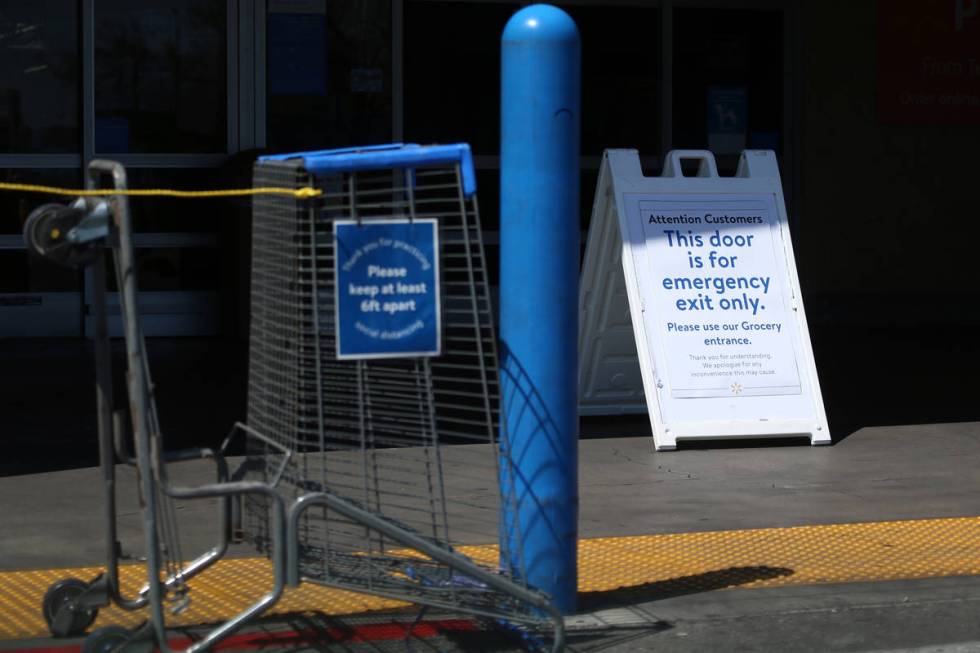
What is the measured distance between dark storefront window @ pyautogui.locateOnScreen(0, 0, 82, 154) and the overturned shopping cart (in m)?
7.80

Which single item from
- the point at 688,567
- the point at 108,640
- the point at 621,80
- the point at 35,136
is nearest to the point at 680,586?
the point at 688,567

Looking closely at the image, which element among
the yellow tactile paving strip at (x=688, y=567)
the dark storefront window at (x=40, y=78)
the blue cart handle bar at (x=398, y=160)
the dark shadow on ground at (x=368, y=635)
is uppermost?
the dark storefront window at (x=40, y=78)

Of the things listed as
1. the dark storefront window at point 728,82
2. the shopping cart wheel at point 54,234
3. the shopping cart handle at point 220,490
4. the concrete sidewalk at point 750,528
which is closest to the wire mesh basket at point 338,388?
the shopping cart handle at point 220,490

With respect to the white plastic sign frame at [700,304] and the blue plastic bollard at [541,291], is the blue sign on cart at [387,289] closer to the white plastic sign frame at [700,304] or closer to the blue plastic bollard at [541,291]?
the blue plastic bollard at [541,291]

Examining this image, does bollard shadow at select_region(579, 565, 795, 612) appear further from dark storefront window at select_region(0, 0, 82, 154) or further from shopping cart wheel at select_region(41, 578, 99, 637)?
dark storefront window at select_region(0, 0, 82, 154)

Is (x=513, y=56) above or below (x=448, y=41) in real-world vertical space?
below

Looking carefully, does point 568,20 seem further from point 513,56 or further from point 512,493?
point 512,493

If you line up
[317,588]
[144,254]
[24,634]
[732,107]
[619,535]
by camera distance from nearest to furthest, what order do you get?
[24,634] < [317,588] < [619,535] < [144,254] < [732,107]

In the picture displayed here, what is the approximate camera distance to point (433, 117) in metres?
12.9

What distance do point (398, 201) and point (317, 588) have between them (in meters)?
1.69

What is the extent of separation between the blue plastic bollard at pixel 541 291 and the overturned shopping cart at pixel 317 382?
31 cm

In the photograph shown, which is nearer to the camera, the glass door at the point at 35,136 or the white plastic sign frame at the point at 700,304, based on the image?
the white plastic sign frame at the point at 700,304

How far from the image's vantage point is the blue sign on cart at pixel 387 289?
431cm

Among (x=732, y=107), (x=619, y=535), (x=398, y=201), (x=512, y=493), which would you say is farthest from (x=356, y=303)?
(x=732, y=107)
